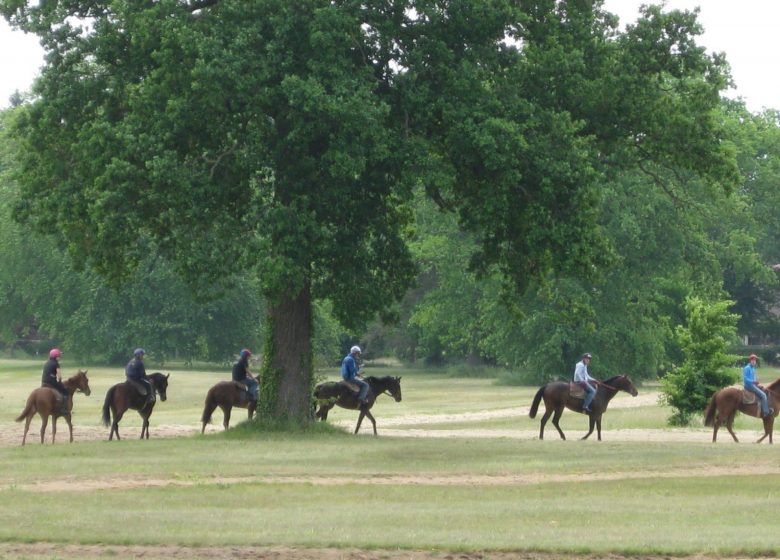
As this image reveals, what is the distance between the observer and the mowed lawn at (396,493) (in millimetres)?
18625

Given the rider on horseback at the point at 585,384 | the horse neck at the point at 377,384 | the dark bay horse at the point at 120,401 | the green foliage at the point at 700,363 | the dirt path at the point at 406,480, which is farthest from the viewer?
the green foliage at the point at 700,363

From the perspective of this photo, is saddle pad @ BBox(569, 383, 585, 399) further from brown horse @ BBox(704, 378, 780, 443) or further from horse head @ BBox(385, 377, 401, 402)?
horse head @ BBox(385, 377, 401, 402)

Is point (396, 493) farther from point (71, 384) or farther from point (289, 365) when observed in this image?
point (71, 384)

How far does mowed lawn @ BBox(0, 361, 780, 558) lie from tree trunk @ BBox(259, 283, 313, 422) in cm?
85

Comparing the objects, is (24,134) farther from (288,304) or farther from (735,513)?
(735,513)

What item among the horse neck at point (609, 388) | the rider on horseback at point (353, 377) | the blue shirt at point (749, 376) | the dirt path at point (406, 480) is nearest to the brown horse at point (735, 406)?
the blue shirt at point (749, 376)

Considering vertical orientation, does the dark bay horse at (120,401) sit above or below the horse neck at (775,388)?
below

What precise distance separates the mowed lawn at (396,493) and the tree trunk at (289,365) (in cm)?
85

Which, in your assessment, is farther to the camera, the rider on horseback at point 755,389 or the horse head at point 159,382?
the horse head at point 159,382

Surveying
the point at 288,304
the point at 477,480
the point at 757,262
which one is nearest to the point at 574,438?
the point at 288,304

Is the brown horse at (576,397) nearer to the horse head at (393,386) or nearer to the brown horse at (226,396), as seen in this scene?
the horse head at (393,386)

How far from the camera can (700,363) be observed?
43250 mm

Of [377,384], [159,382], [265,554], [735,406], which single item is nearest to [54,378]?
[159,382]

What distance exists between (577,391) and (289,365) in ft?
23.7
